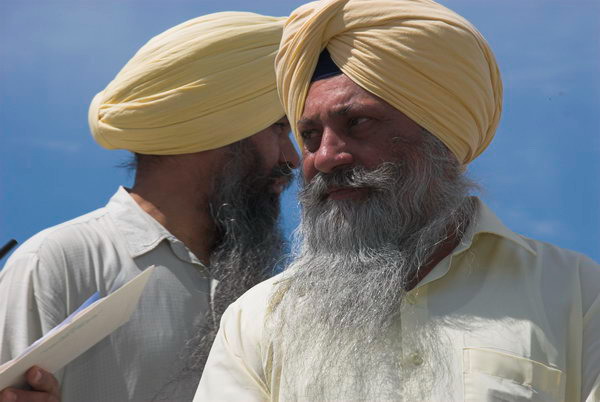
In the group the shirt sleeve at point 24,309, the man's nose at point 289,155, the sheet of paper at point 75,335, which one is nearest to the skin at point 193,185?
the man's nose at point 289,155

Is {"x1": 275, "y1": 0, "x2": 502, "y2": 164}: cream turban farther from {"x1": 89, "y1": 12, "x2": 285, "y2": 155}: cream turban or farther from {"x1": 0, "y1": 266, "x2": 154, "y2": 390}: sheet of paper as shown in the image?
{"x1": 89, "y1": 12, "x2": 285, "y2": 155}: cream turban

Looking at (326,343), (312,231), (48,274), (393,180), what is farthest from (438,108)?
(48,274)

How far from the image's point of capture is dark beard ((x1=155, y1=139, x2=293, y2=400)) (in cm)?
430

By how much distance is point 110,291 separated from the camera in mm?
4008

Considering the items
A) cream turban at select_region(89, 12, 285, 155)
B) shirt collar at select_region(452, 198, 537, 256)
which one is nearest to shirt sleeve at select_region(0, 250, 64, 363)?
cream turban at select_region(89, 12, 285, 155)

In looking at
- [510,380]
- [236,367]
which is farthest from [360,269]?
[510,380]

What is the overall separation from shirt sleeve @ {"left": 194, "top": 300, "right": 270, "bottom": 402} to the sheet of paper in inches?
18.5

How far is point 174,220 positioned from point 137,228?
205 millimetres

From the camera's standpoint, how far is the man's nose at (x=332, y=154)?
10.6 ft

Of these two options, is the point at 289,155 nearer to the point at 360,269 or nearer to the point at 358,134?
the point at 358,134

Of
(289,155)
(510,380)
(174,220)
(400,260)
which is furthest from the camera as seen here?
(289,155)

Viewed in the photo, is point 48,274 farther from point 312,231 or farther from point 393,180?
point 393,180

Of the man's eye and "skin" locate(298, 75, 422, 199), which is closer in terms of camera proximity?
"skin" locate(298, 75, 422, 199)

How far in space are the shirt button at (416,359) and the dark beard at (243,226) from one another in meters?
1.38
